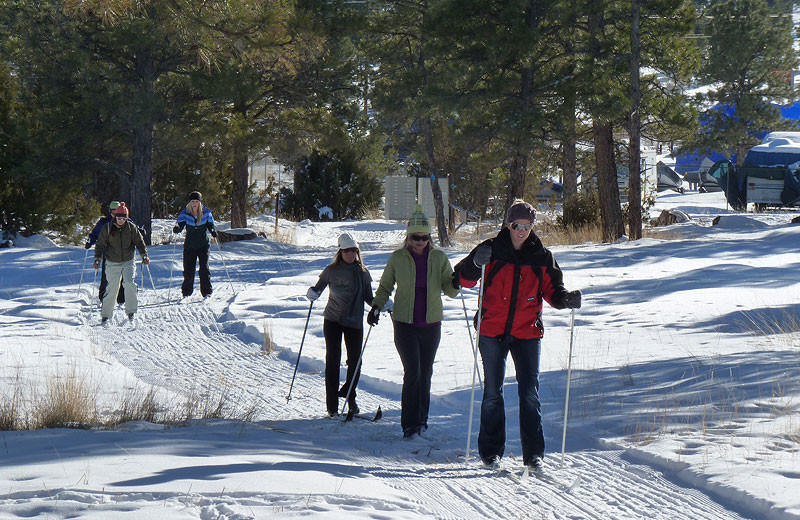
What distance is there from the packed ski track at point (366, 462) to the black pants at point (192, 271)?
3.67 m

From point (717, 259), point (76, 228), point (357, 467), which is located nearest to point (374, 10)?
point (76, 228)

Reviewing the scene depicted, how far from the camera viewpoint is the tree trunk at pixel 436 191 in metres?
25.2

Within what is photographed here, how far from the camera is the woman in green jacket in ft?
23.2

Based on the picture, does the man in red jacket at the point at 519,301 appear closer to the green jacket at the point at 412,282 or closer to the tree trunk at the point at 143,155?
A: the green jacket at the point at 412,282

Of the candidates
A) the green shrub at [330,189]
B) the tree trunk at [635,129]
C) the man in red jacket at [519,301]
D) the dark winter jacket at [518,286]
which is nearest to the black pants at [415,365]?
the man in red jacket at [519,301]

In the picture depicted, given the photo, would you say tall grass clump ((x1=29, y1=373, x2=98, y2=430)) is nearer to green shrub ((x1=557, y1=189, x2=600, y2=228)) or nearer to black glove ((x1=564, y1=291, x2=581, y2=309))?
black glove ((x1=564, y1=291, x2=581, y2=309))

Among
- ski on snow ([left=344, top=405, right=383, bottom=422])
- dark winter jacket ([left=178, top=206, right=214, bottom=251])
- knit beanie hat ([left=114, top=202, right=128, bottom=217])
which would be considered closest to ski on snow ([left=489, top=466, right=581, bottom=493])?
ski on snow ([left=344, top=405, right=383, bottom=422])

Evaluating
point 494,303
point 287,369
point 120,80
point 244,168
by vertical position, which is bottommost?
point 287,369

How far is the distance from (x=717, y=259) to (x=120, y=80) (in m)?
14.2

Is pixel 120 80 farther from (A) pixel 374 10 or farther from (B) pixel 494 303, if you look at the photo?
(B) pixel 494 303

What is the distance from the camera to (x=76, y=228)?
2638 centimetres

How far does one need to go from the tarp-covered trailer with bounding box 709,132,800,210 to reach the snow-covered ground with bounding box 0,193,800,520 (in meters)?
19.8

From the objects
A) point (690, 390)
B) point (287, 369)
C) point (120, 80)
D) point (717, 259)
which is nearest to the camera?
point (690, 390)

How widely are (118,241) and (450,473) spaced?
8.76m
